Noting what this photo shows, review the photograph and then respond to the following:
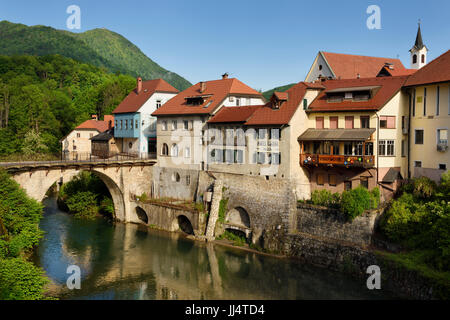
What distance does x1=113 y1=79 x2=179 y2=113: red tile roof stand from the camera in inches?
2251

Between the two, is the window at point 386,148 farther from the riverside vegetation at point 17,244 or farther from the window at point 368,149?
the riverside vegetation at point 17,244

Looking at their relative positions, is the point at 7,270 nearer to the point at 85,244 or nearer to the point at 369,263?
the point at 85,244

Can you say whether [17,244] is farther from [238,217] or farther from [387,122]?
[387,122]

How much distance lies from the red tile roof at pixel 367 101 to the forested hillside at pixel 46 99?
50160mm

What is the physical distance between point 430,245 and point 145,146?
37888 mm

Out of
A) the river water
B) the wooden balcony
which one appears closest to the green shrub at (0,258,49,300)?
the river water

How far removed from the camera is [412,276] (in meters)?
27.8

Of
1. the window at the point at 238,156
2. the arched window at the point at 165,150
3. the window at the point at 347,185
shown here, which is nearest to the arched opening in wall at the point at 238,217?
the window at the point at 238,156

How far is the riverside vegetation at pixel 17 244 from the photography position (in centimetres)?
2250

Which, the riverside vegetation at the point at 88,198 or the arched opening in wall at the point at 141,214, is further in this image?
the riverside vegetation at the point at 88,198

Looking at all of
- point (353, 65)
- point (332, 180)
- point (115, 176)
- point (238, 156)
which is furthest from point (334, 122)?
point (115, 176)

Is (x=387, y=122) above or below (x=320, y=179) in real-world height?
above

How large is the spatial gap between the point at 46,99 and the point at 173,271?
2804 inches

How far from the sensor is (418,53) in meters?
59.4
